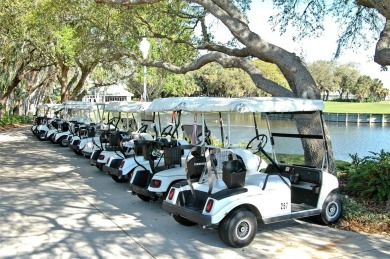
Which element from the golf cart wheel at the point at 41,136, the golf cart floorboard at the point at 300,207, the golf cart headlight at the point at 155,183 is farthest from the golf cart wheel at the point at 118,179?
the golf cart wheel at the point at 41,136

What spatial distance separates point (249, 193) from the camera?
501 centimetres

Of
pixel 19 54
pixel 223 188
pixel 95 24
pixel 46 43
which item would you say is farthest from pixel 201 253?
pixel 19 54

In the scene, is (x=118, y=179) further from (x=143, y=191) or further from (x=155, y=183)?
(x=155, y=183)

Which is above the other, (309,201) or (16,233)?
(309,201)

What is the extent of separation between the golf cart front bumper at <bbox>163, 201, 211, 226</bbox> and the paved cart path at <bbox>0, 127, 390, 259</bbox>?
33 centimetres

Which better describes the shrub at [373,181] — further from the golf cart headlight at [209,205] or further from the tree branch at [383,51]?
the golf cart headlight at [209,205]

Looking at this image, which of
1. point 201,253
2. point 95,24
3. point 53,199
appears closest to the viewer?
point 201,253

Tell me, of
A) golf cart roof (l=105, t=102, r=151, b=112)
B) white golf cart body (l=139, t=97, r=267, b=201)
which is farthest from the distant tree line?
white golf cart body (l=139, t=97, r=267, b=201)

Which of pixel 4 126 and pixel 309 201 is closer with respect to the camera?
pixel 309 201

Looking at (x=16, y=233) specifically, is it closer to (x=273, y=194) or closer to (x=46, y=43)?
(x=273, y=194)

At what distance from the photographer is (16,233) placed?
18.1 feet

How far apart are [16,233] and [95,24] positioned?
10.3 meters

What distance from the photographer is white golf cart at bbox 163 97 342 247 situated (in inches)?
192

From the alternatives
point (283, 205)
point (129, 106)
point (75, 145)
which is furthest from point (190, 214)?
point (75, 145)
